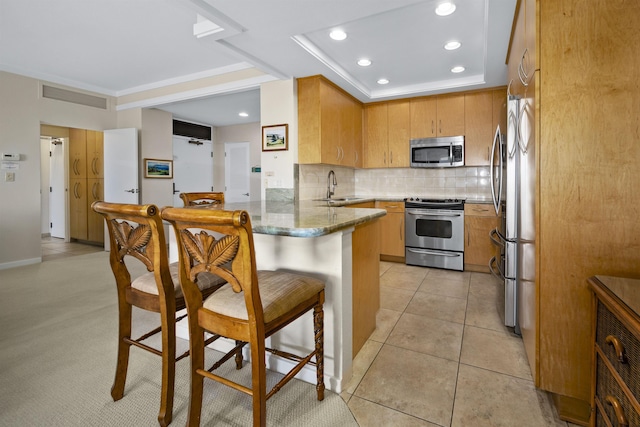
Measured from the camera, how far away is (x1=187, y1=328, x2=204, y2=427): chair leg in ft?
4.32

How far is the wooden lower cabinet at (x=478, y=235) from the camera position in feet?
13.1

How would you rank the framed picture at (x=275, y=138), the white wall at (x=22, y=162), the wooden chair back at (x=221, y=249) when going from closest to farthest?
the wooden chair back at (x=221, y=249) → the framed picture at (x=275, y=138) → the white wall at (x=22, y=162)

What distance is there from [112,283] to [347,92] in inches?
146

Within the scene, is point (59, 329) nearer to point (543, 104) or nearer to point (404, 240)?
point (543, 104)

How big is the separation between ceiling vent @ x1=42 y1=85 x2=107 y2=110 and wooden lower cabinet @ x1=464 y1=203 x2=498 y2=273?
5741mm

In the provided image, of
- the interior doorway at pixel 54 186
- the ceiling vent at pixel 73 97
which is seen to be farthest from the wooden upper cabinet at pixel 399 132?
the interior doorway at pixel 54 186

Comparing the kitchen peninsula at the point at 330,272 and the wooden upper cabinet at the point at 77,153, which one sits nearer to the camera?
the kitchen peninsula at the point at 330,272

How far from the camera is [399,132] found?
483 cm

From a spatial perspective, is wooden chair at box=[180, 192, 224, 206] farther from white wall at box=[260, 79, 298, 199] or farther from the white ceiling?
the white ceiling

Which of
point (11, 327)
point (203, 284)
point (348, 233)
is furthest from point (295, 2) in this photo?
point (11, 327)

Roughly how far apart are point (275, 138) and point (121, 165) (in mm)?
2880

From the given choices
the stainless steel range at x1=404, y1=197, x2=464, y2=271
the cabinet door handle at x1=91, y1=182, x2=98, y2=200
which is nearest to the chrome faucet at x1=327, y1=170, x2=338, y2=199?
the stainless steel range at x1=404, y1=197, x2=464, y2=271

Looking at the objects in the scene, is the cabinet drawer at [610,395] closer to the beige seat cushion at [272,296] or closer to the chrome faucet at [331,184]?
the beige seat cushion at [272,296]

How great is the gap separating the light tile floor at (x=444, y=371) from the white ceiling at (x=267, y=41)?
234cm
